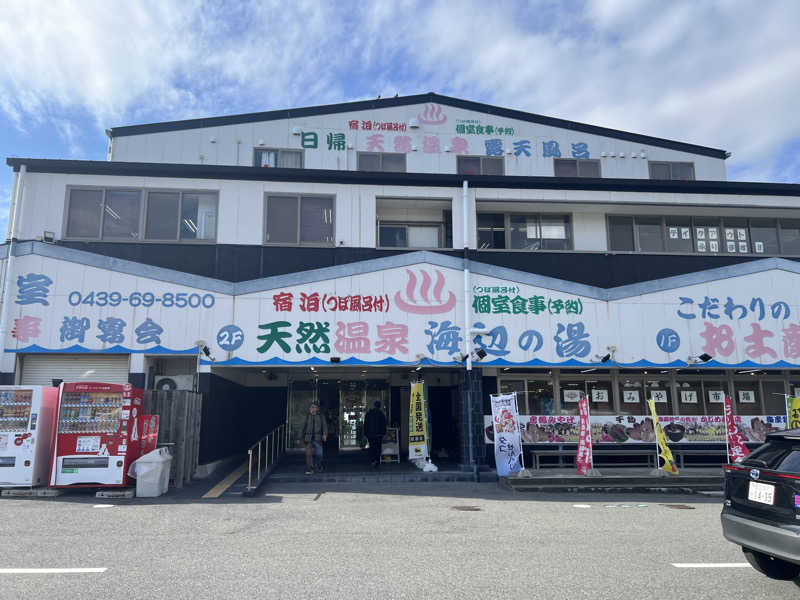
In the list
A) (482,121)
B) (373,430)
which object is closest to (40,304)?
(373,430)

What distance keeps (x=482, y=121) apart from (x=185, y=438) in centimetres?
1496

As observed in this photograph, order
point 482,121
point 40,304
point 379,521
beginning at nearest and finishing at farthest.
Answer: point 379,521, point 40,304, point 482,121

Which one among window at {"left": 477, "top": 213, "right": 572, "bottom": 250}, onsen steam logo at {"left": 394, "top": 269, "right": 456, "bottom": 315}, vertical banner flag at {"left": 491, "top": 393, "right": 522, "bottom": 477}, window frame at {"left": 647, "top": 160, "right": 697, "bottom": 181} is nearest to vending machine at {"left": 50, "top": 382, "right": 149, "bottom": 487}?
onsen steam logo at {"left": 394, "top": 269, "right": 456, "bottom": 315}

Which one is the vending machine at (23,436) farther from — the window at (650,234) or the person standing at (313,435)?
the window at (650,234)

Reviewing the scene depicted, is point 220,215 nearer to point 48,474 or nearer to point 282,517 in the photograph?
point 48,474

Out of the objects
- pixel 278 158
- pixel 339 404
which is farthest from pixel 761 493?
pixel 278 158

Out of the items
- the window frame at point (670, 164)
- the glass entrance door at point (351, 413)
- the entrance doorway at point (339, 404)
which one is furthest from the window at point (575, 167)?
the glass entrance door at point (351, 413)

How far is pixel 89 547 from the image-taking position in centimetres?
747

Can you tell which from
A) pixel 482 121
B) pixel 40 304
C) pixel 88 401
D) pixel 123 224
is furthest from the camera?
pixel 482 121

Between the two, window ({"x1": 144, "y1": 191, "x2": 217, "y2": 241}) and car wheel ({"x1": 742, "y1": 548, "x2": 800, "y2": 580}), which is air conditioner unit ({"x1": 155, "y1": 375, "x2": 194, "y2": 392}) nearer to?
window ({"x1": 144, "y1": 191, "x2": 217, "y2": 241})

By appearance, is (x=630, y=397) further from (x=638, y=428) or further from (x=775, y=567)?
(x=775, y=567)

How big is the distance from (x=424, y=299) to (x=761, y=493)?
34.8ft

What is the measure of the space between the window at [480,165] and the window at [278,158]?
561 centimetres

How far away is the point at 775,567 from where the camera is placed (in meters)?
6.19
